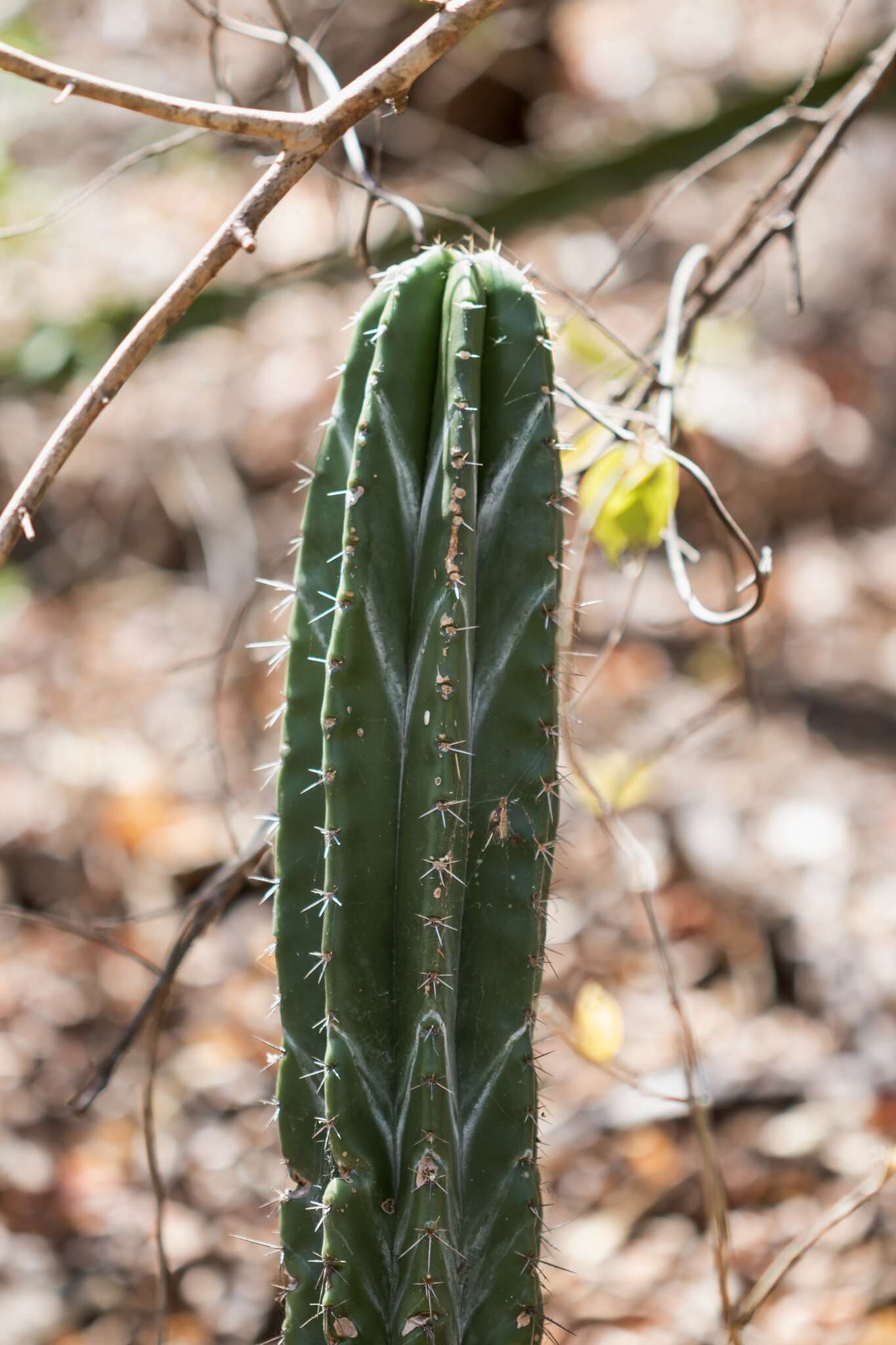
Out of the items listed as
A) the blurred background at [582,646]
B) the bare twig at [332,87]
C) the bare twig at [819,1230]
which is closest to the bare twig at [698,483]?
the blurred background at [582,646]

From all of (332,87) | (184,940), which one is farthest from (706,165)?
(184,940)

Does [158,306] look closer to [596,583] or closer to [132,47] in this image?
[596,583]

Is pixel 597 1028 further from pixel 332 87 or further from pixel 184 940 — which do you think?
pixel 332 87

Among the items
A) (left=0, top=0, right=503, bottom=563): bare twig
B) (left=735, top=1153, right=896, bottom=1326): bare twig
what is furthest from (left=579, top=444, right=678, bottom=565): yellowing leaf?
(left=735, top=1153, right=896, bottom=1326): bare twig

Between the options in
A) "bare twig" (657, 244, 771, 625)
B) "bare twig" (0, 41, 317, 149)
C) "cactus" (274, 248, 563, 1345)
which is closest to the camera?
"bare twig" (0, 41, 317, 149)

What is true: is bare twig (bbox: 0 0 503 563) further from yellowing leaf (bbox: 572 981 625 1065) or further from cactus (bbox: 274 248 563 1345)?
yellowing leaf (bbox: 572 981 625 1065)

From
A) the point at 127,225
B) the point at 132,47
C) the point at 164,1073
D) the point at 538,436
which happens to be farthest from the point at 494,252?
the point at 132,47
